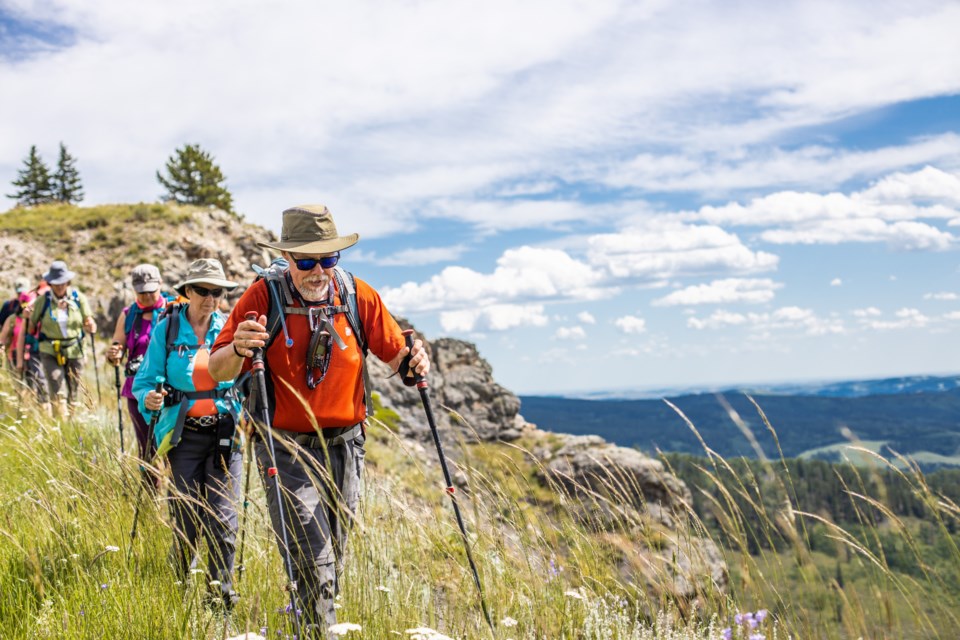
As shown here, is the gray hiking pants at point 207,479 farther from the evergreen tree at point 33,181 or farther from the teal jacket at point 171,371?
the evergreen tree at point 33,181

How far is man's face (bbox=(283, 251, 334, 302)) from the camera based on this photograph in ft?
13.2

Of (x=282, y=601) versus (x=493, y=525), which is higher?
(x=493, y=525)

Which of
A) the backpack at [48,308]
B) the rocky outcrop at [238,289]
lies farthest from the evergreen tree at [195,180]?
the backpack at [48,308]

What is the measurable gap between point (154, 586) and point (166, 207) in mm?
37740

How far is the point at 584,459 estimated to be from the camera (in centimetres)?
3231

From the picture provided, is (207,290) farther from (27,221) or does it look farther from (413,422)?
(27,221)

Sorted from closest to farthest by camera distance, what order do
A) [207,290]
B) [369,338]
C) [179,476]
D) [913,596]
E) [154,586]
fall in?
[913,596] < [154,586] < [369,338] < [179,476] < [207,290]

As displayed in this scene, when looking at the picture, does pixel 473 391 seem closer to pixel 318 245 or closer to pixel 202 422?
pixel 202 422

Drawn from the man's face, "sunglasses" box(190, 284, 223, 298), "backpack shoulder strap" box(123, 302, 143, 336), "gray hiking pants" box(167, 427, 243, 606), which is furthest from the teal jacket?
"backpack shoulder strap" box(123, 302, 143, 336)

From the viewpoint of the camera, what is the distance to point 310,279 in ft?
13.3

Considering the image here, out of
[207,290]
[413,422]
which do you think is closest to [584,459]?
[413,422]

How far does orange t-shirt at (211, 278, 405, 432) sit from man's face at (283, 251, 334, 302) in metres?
0.10

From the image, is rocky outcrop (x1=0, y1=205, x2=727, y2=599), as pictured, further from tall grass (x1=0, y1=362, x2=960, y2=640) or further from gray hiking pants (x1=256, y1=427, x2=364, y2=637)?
tall grass (x1=0, y1=362, x2=960, y2=640)

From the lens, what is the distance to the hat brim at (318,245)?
12.8 feet
